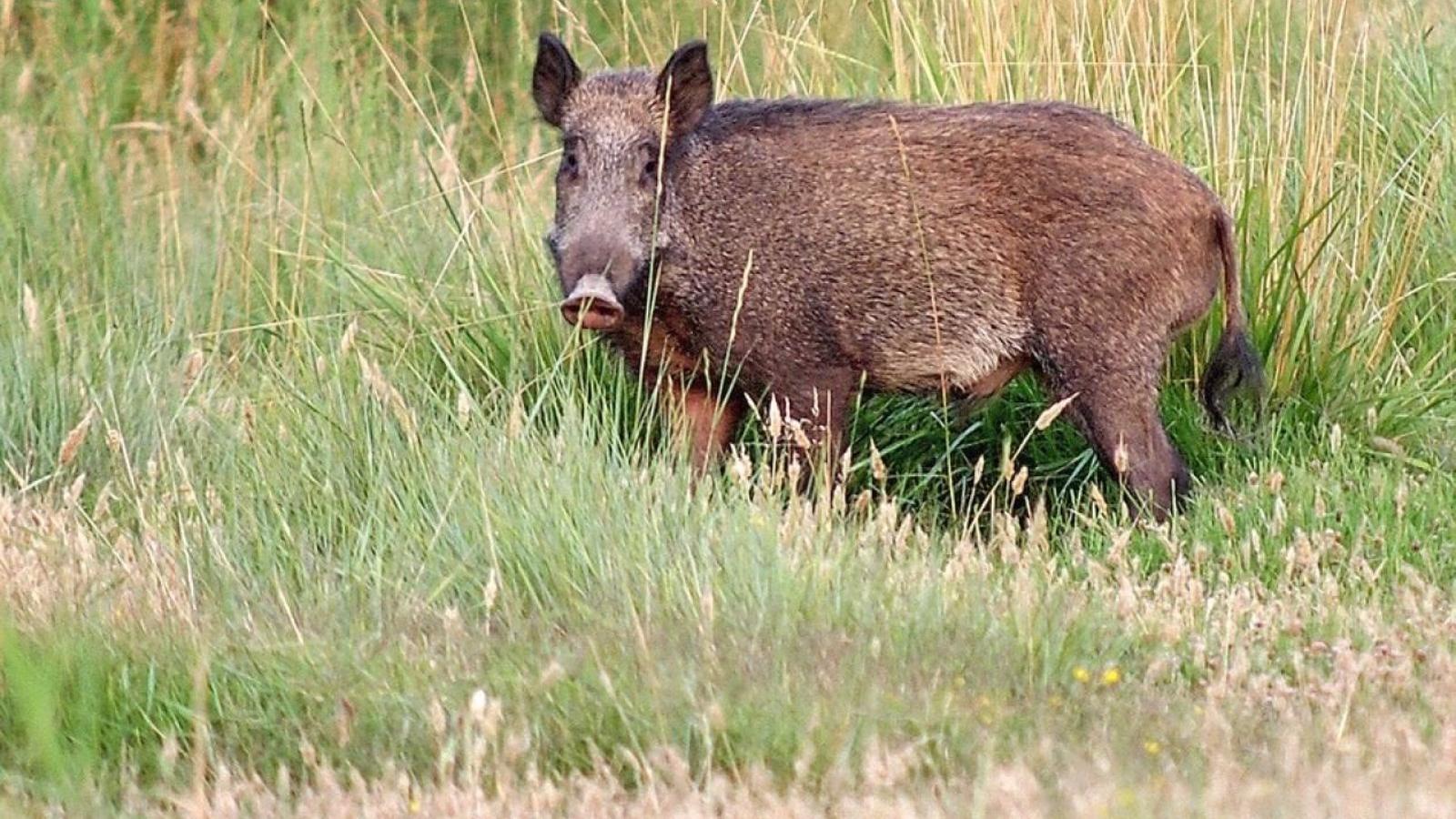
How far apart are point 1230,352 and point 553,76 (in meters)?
1.84

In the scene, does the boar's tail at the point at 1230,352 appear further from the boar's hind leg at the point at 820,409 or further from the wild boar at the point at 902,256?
the boar's hind leg at the point at 820,409

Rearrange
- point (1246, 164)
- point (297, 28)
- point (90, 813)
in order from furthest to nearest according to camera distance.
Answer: point (297, 28)
point (1246, 164)
point (90, 813)

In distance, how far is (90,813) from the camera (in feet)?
11.8

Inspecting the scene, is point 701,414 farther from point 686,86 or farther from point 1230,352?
point 1230,352

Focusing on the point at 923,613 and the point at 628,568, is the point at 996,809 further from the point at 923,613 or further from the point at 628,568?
the point at 628,568

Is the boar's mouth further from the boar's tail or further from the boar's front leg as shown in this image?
the boar's tail

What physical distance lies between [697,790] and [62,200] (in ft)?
14.2

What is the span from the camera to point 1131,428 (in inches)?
228

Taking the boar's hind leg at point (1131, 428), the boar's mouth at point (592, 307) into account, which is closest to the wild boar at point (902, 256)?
the boar's hind leg at point (1131, 428)

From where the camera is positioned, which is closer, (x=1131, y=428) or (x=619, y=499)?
(x=619, y=499)

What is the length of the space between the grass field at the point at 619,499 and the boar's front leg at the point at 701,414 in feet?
0.28

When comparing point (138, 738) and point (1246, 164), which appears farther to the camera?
point (1246, 164)

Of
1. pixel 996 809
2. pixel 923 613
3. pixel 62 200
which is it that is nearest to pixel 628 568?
pixel 923 613

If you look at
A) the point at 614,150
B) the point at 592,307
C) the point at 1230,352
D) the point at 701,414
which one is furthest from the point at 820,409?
the point at 1230,352
